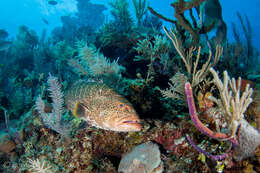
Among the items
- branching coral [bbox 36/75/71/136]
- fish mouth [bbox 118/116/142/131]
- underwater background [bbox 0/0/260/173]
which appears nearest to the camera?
underwater background [bbox 0/0/260/173]

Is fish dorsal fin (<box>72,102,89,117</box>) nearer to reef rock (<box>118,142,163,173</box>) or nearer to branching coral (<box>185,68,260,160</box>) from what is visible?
reef rock (<box>118,142,163,173</box>)

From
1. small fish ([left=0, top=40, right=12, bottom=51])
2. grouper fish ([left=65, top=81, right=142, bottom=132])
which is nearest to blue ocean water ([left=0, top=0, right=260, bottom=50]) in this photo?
small fish ([left=0, top=40, right=12, bottom=51])

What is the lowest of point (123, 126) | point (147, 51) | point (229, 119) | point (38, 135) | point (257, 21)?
point (38, 135)

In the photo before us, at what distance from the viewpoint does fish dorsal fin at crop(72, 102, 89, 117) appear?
8.47 ft

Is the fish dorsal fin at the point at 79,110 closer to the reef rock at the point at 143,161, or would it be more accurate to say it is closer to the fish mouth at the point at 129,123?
the fish mouth at the point at 129,123

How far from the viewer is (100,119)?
2609 mm

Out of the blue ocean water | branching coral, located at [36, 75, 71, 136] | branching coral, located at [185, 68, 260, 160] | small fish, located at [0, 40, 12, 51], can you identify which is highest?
the blue ocean water

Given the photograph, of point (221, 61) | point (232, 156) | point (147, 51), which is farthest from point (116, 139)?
point (221, 61)

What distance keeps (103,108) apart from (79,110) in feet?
1.41

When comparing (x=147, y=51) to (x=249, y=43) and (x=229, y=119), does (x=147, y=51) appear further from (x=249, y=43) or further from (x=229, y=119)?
(x=249, y=43)

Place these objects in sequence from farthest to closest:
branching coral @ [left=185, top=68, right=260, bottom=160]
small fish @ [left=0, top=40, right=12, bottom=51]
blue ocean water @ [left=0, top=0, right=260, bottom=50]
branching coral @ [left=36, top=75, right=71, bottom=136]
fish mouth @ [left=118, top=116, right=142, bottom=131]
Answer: blue ocean water @ [left=0, top=0, right=260, bottom=50] < small fish @ [left=0, top=40, right=12, bottom=51] < branching coral @ [left=36, top=75, right=71, bottom=136] < fish mouth @ [left=118, top=116, right=142, bottom=131] < branching coral @ [left=185, top=68, right=260, bottom=160]

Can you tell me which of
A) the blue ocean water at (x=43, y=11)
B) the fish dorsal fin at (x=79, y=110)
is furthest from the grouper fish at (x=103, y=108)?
the blue ocean water at (x=43, y=11)

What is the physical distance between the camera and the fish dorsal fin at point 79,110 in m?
2.58

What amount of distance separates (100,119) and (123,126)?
57 centimetres
